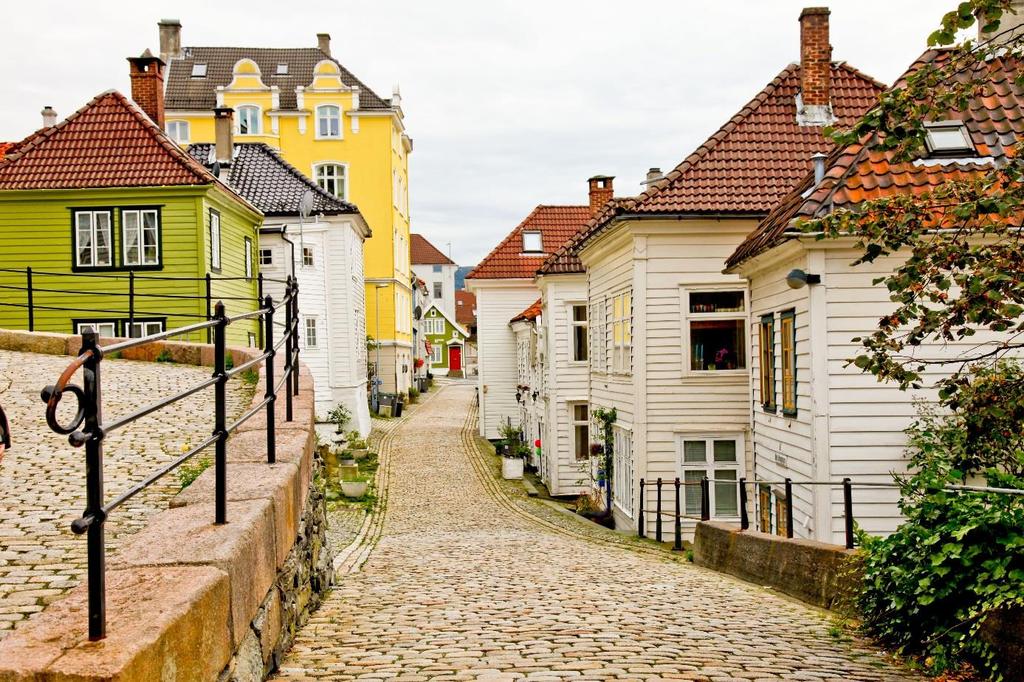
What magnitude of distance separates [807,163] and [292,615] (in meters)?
16.1

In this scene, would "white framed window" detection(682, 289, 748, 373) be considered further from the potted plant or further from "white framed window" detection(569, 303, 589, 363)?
the potted plant

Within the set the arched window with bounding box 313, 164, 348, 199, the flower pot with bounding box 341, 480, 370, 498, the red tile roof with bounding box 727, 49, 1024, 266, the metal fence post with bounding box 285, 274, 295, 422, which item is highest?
the arched window with bounding box 313, 164, 348, 199

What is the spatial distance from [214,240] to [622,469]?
1184 cm

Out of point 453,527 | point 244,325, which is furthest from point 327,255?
point 453,527

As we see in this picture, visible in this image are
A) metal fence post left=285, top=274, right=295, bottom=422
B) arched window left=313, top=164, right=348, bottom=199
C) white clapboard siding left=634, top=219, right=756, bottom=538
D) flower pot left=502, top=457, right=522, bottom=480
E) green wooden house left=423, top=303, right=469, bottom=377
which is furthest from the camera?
green wooden house left=423, top=303, right=469, bottom=377

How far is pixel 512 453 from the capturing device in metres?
32.0

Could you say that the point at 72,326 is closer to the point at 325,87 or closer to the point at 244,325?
the point at 244,325

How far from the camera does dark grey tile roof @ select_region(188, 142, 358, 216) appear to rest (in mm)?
34062

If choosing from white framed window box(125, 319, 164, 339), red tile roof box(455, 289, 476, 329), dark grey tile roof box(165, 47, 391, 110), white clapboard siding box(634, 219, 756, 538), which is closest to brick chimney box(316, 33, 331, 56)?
dark grey tile roof box(165, 47, 391, 110)

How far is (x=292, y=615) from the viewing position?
6.17 m

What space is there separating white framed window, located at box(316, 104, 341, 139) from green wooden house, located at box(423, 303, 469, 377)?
4631cm

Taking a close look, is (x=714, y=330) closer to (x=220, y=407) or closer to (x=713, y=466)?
(x=713, y=466)

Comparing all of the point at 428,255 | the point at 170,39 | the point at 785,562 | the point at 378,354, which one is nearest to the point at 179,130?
the point at 170,39

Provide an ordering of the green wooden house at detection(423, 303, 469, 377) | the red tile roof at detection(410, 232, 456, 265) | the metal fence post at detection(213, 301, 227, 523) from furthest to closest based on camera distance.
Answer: the red tile roof at detection(410, 232, 456, 265), the green wooden house at detection(423, 303, 469, 377), the metal fence post at detection(213, 301, 227, 523)
